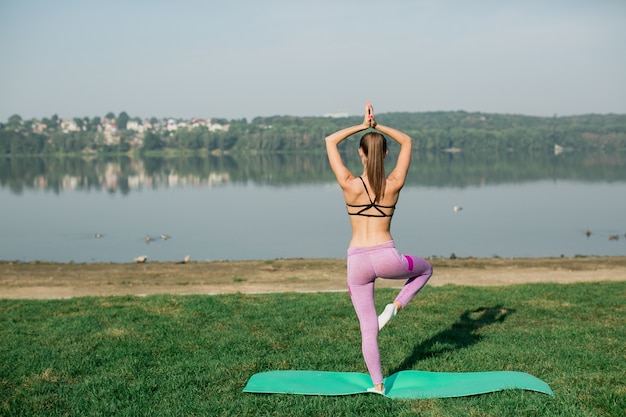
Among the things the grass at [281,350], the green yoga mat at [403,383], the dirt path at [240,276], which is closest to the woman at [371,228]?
the green yoga mat at [403,383]

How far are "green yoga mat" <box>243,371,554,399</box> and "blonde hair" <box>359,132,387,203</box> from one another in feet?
5.66

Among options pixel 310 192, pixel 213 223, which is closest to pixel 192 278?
pixel 213 223

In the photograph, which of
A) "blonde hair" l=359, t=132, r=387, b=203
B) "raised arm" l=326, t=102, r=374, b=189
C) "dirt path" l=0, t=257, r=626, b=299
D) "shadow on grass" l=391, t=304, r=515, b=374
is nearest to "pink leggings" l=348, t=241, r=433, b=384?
"blonde hair" l=359, t=132, r=387, b=203

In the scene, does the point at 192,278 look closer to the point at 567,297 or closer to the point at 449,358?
the point at 567,297

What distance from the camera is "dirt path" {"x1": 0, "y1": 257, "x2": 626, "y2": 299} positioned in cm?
1555

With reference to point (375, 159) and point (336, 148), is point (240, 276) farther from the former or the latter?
point (375, 159)

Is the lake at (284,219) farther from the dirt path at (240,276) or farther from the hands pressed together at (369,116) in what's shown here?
the hands pressed together at (369,116)

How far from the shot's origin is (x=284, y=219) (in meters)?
45.4

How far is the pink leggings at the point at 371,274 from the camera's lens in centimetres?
618

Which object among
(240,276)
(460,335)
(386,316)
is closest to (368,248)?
(386,316)

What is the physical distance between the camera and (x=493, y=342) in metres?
8.48

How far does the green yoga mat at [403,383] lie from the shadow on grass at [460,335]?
56 cm

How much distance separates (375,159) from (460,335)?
3.58 metres

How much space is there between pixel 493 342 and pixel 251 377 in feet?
10.1
